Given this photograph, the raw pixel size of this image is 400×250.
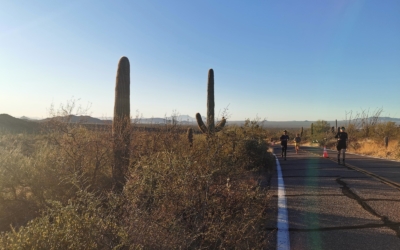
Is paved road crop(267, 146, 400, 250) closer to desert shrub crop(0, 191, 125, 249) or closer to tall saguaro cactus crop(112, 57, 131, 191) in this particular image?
desert shrub crop(0, 191, 125, 249)

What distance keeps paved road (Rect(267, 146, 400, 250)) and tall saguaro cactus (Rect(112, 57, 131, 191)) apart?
15.0ft

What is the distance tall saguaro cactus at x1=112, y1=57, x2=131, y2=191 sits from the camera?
1019 centimetres

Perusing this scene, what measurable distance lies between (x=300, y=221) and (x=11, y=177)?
293 inches

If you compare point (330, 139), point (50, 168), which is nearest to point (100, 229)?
point (50, 168)

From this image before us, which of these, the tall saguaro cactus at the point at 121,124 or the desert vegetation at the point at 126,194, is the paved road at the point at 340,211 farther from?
the tall saguaro cactus at the point at 121,124

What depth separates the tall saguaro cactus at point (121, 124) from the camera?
10.2 metres

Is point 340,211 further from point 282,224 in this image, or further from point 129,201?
point 129,201

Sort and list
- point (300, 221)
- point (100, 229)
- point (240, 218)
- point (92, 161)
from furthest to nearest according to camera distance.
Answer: point (92, 161) → point (300, 221) → point (240, 218) → point (100, 229)

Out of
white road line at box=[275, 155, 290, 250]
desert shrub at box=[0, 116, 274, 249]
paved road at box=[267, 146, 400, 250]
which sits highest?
desert shrub at box=[0, 116, 274, 249]

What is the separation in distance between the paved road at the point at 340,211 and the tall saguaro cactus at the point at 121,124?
4.58 m

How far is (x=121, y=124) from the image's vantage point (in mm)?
11023

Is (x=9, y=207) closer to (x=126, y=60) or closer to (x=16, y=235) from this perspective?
(x=16, y=235)

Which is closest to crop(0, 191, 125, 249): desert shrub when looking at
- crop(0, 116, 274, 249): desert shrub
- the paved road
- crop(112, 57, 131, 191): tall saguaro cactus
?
crop(0, 116, 274, 249): desert shrub

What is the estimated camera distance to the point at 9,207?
8.60m
